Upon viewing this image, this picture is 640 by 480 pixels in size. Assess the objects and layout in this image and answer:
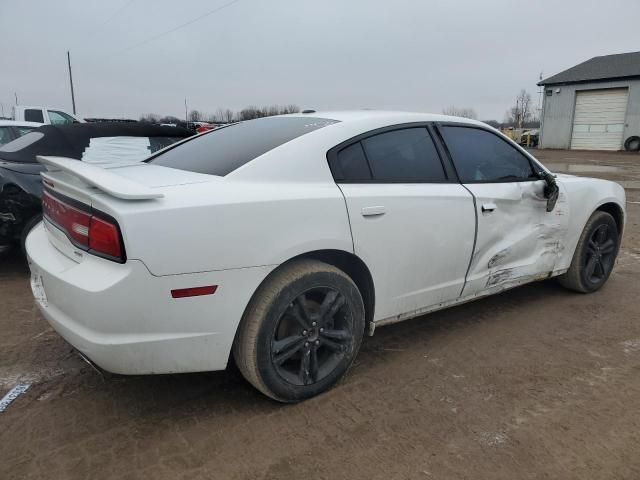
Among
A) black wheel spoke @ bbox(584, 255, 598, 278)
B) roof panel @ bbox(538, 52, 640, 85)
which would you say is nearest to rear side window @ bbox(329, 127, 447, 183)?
black wheel spoke @ bbox(584, 255, 598, 278)

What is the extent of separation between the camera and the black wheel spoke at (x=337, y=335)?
259cm

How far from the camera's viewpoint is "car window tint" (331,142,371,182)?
2.65 m

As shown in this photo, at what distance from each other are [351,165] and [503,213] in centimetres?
127

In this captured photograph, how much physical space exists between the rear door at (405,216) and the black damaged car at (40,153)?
273 centimetres

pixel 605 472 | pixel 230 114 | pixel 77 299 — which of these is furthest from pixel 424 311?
pixel 230 114

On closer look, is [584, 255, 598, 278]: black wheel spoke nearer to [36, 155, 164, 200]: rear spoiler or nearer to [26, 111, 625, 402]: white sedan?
[26, 111, 625, 402]: white sedan

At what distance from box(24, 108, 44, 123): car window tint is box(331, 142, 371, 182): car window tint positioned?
44.0 ft

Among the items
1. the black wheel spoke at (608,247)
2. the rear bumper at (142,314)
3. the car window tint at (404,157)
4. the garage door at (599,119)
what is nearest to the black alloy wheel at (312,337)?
the rear bumper at (142,314)

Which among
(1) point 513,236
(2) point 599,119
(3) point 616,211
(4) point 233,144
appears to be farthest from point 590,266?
(2) point 599,119

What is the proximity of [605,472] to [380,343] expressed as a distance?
149 centimetres

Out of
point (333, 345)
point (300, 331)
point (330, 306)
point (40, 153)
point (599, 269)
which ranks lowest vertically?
point (599, 269)

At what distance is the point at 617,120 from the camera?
93.5 feet

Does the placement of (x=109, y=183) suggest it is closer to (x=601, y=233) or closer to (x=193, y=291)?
(x=193, y=291)

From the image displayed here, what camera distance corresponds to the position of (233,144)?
294cm
